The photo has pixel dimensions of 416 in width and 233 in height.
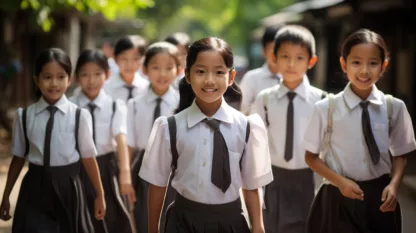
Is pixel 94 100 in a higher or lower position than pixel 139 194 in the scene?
higher

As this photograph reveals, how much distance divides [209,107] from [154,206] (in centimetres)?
59

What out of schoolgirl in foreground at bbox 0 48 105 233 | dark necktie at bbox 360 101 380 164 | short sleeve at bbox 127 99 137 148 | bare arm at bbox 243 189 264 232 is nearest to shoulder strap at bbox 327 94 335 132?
dark necktie at bbox 360 101 380 164

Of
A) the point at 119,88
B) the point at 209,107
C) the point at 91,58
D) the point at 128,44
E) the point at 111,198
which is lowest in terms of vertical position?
the point at 111,198

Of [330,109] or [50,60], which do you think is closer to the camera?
[330,109]

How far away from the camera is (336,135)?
4.62m

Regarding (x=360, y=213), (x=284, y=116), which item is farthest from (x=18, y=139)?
(x=360, y=213)

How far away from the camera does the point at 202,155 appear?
3883 mm

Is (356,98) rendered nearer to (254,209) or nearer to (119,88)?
(254,209)

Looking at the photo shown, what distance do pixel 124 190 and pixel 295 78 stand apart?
160cm

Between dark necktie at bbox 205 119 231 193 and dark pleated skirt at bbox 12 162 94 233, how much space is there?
1591 millimetres

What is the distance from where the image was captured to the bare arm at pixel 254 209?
3822 mm

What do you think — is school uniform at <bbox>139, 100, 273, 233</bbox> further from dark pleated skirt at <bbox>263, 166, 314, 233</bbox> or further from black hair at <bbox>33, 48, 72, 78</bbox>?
dark pleated skirt at <bbox>263, 166, 314, 233</bbox>

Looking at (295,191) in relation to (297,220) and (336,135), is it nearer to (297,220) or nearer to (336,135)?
(297,220)

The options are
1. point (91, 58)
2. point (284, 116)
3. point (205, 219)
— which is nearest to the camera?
point (205, 219)
